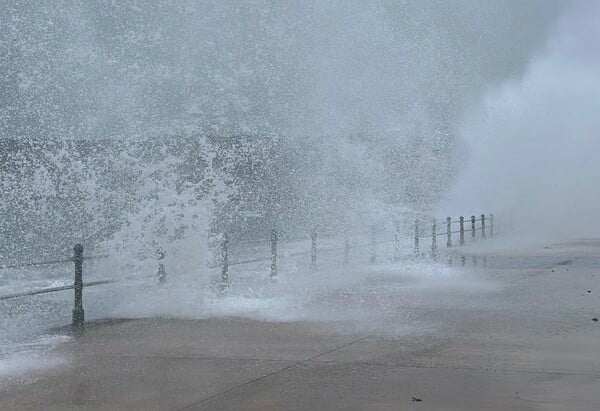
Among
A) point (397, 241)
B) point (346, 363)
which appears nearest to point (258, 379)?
point (346, 363)

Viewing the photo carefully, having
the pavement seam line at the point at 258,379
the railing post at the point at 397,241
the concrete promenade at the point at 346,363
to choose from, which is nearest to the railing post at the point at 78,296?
the concrete promenade at the point at 346,363

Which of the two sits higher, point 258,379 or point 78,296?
point 78,296

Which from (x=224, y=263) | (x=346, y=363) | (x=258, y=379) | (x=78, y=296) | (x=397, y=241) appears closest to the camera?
(x=258, y=379)

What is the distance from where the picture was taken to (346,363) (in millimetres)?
6934

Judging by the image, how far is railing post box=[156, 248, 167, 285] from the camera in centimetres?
1132

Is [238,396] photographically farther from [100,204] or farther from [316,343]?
[100,204]

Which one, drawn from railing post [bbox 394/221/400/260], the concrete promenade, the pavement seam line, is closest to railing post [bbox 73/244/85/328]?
the concrete promenade

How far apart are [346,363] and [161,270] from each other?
16.5ft

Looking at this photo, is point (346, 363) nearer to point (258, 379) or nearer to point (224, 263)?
Result: point (258, 379)

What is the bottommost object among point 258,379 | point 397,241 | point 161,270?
point 258,379

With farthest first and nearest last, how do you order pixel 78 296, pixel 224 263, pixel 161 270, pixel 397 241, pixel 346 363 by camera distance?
pixel 397 241 → pixel 224 263 → pixel 161 270 → pixel 78 296 → pixel 346 363

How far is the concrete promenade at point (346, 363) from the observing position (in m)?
5.68

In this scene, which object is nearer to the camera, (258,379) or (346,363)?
(258,379)

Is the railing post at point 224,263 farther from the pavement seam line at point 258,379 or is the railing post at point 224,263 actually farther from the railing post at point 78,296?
the pavement seam line at point 258,379
